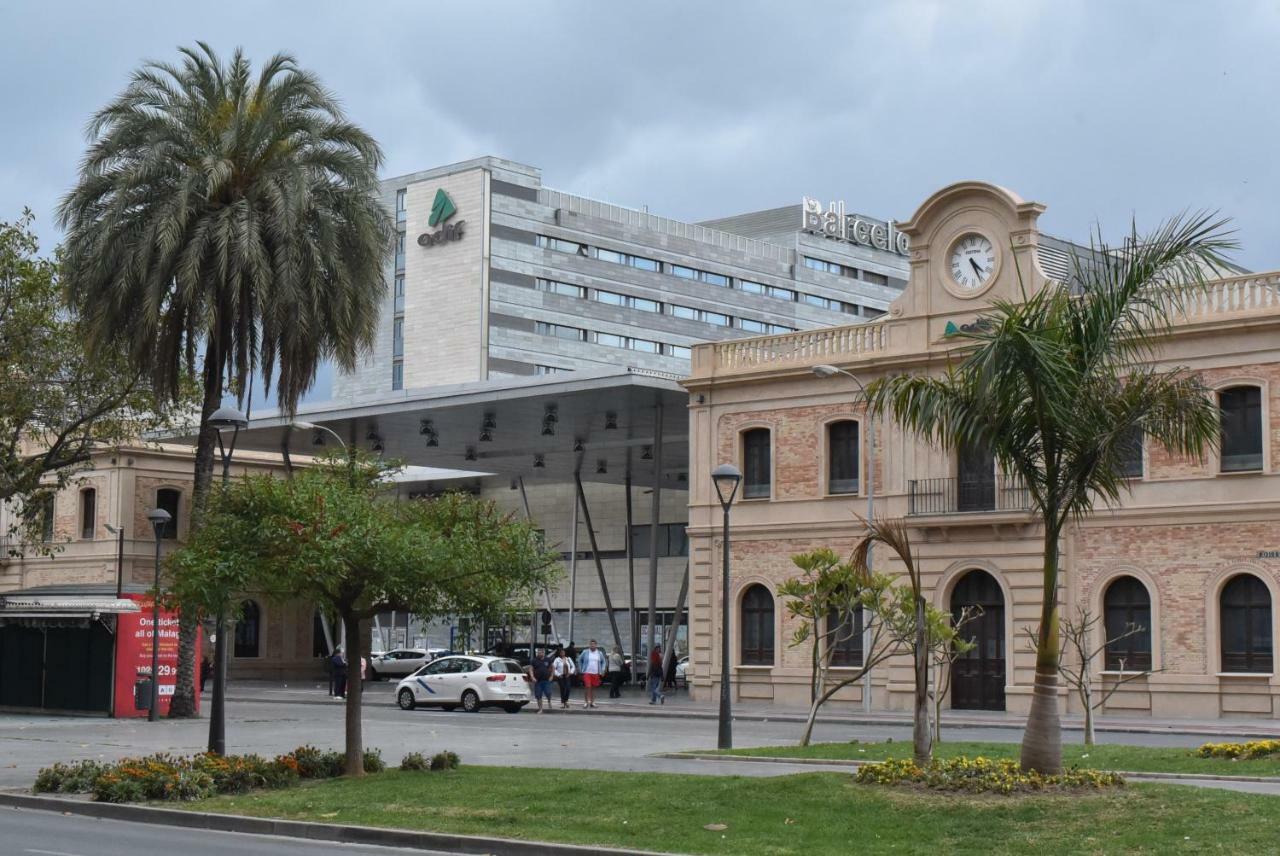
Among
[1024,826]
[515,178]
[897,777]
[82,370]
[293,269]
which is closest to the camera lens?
[1024,826]

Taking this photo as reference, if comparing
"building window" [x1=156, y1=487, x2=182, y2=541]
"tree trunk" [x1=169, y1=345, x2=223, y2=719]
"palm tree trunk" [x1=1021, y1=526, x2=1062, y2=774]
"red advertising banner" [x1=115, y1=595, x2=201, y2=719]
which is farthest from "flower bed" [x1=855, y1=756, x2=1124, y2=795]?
"building window" [x1=156, y1=487, x2=182, y2=541]

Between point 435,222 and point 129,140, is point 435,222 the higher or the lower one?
the higher one

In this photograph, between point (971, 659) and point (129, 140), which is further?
point (971, 659)

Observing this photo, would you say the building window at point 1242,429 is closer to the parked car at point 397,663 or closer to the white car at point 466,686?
the white car at point 466,686

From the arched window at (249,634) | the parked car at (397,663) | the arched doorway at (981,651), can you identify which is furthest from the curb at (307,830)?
the arched window at (249,634)

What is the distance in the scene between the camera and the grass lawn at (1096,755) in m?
19.9

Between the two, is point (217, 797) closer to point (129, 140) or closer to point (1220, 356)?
point (129, 140)

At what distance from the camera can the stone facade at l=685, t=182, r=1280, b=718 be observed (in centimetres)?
3547

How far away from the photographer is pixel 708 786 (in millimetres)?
17547

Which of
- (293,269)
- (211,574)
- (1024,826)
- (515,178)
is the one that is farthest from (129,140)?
(515,178)

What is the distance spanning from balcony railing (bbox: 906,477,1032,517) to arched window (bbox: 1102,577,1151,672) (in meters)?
2.88

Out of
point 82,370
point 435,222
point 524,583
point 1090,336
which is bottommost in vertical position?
point 524,583

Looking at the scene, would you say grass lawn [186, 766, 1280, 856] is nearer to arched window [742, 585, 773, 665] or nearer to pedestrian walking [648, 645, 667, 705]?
arched window [742, 585, 773, 665]

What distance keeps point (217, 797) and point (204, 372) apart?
56.7ft
